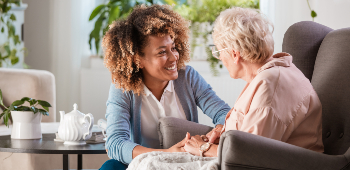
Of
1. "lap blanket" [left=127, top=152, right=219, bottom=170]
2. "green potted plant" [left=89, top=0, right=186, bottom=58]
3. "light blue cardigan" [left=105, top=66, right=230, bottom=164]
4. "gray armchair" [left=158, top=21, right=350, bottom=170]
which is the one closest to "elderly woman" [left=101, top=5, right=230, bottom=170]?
"light blue cardigan" [left=105, top=66, right=230, bottom=164]

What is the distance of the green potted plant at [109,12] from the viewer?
11.1 ft

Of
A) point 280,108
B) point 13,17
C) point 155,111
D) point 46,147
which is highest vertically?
point 13,17

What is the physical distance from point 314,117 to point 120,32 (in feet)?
2.74

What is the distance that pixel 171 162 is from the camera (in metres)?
1.15

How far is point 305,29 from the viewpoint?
154 cm

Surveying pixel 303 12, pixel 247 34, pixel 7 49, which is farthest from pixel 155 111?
pixel 7 49

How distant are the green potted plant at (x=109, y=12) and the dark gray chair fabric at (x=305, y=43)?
1885mm

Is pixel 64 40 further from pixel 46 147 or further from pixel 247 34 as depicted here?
pixel 247 34

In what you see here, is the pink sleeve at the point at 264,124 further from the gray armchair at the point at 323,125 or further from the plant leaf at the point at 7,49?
the plant leaf at the point at 7,49

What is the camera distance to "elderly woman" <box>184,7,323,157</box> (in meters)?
1.07

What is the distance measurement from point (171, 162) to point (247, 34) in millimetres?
458

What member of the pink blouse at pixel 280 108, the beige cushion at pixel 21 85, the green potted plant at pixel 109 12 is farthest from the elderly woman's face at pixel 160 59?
the green potted plant at pixel 109 12

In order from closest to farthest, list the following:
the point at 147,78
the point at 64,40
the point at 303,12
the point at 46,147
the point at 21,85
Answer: the point at 46,147 → the point at 147,78 → the point at 303,12 → the point at 21,85 → the point at 64,40

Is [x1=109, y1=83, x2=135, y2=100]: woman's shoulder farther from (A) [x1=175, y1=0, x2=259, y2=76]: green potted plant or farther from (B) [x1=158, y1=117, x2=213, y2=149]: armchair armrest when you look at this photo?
(A) [x1=175, y1=0, x2=259, y2=76]: green potted plant
